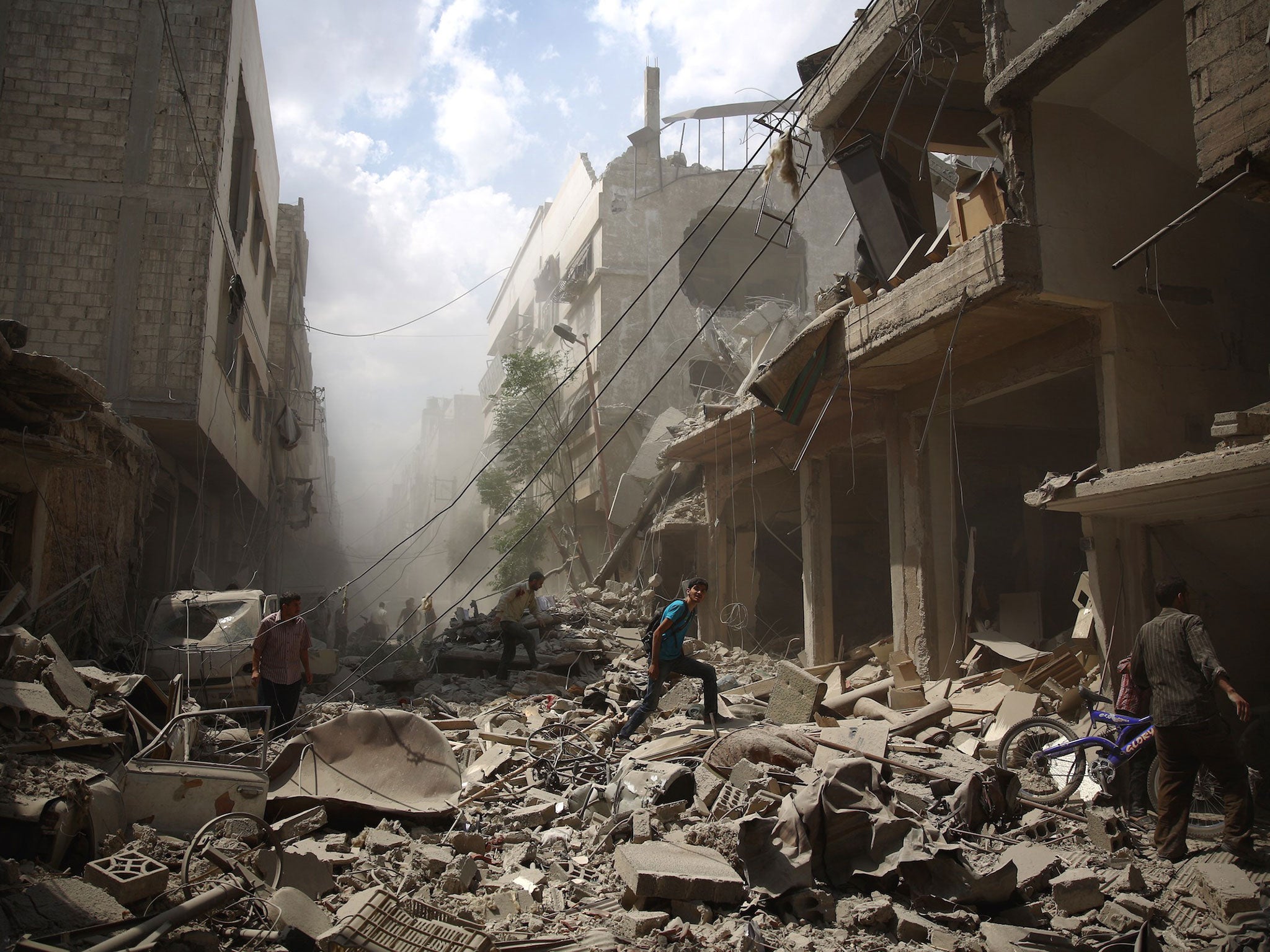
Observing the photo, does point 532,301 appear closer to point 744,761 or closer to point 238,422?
point 238,422

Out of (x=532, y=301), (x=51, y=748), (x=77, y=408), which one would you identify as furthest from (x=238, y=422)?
(x=532, y=301)

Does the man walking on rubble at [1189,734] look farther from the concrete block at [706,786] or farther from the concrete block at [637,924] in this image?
the concrete block at [637,924]

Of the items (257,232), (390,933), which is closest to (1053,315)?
(390,933)

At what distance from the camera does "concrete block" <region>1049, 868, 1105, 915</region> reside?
4.56 metres

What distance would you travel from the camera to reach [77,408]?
25.9 feet

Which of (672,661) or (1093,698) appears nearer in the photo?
(1093,698)

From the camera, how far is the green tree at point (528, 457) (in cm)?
2669

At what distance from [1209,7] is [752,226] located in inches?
906

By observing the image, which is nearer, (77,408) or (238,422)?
(77,408)

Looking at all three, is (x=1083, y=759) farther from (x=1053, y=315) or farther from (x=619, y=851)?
(x=1053, y=315)

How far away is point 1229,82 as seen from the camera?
5.54 metres

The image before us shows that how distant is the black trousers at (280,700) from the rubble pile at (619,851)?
45cm

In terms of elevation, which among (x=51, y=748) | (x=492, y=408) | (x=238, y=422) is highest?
(x=492, y=408)

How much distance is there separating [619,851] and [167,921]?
2.43 m
